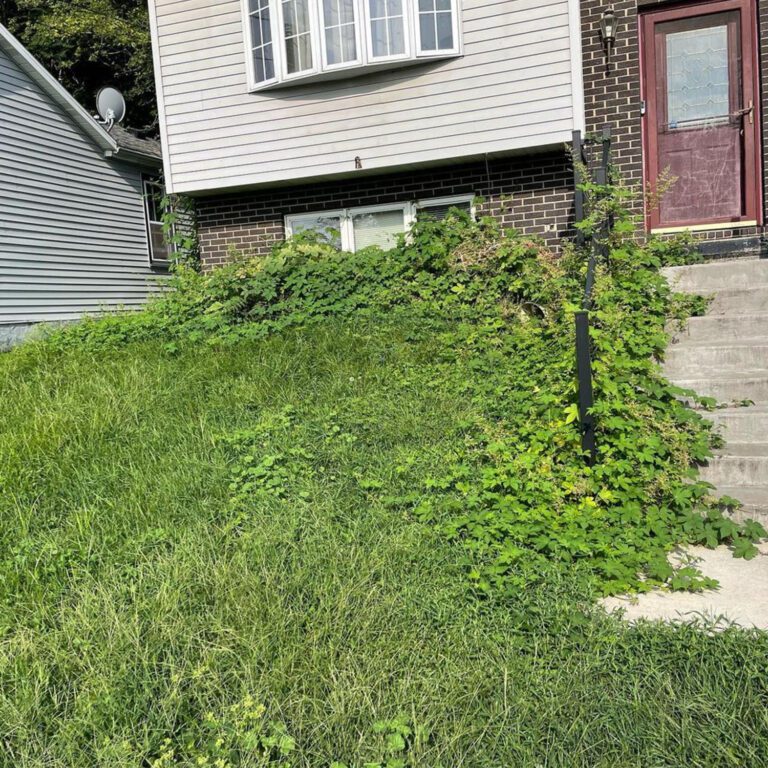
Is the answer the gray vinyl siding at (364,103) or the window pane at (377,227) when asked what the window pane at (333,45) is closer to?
the gray vinyl siding at (364,103)

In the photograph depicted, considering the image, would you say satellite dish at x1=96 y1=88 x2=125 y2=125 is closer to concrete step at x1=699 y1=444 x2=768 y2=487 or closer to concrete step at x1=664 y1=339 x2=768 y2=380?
concrete step at x1=664 y1=339 x2=768 y2=380

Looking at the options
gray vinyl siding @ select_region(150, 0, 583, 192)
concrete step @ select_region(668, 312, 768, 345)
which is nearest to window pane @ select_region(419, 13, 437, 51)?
gray vinyl siding @ select_region(150, 0, 583, 192)

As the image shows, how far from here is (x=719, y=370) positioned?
4.86 meters

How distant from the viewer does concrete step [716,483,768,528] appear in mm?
3865

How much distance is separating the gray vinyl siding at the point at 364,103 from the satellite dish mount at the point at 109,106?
21.1 feet

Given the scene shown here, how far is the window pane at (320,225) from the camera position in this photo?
31.2 feet

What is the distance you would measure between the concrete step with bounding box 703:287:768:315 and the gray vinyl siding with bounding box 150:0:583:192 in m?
3.26

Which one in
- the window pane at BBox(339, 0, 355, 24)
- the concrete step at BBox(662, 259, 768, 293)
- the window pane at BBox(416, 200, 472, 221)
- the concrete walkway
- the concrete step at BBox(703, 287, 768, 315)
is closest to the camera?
the concrete walkway

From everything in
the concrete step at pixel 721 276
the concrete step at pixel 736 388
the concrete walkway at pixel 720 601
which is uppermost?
the concrete step at pixel 721 276

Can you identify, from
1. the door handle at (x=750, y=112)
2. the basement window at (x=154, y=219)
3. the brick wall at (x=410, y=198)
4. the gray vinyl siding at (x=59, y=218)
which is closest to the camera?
the door handle at (x=750, y=112)

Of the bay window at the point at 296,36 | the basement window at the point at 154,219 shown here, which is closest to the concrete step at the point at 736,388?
the bay window at the point at 296,36

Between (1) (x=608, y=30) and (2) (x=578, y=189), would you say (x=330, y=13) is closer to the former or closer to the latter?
(1) (x=608, y=30)

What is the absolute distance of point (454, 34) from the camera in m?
8.01

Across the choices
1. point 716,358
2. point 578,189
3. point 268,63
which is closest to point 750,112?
point 578,189
